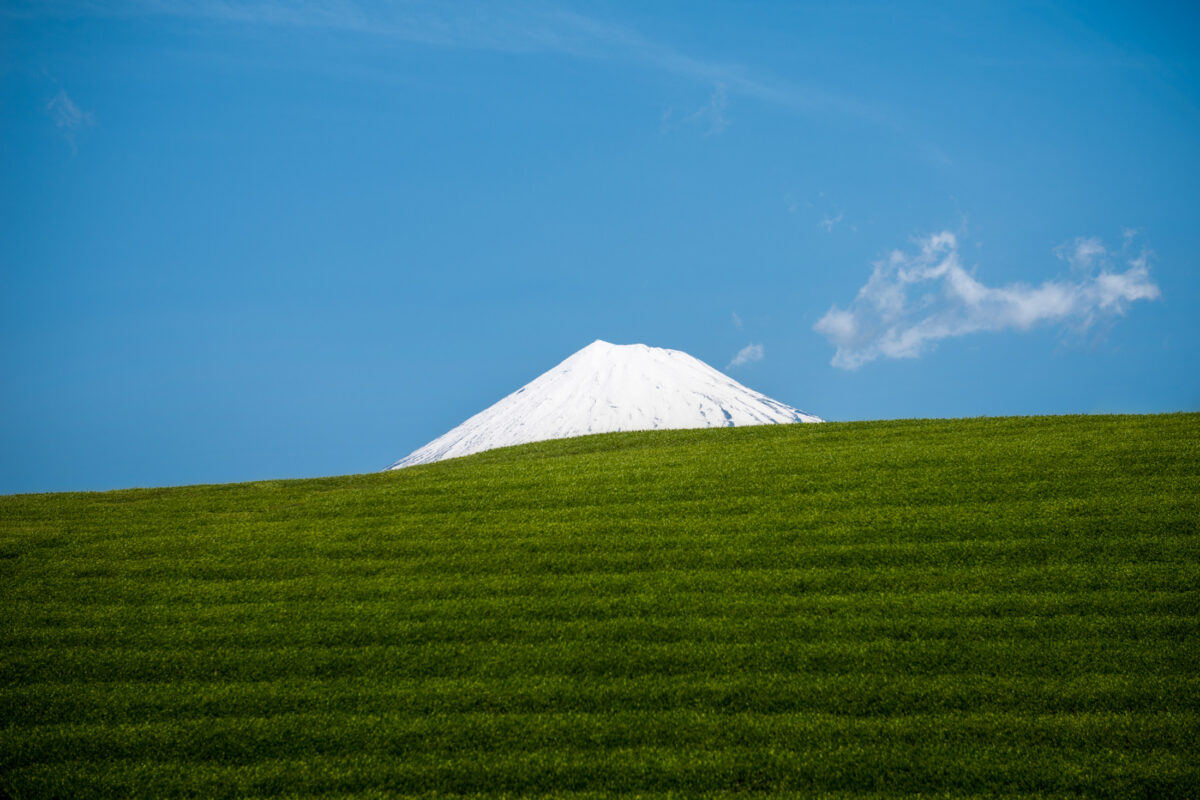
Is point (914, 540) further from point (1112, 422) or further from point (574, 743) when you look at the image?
point (1112, 422)

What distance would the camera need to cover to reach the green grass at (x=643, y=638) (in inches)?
446

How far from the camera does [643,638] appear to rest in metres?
14.3

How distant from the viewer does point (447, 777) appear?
11.2 meters

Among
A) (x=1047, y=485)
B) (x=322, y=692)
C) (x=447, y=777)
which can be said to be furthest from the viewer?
(x=1047, y=485)

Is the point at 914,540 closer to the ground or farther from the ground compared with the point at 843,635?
farther from the ground

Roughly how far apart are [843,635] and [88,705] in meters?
14.5

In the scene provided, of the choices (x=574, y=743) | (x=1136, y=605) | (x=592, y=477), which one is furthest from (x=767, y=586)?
(x=592, y=477)

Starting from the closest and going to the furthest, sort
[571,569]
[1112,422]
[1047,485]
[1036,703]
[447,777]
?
[447,777] < [1036,703] < [571,569] < [1047,485] < [1112,422]

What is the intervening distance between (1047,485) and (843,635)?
413 inches

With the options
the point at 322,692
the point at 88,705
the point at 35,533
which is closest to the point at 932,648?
the point at 322,692

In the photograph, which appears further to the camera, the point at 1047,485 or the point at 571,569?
the point at 1047,485

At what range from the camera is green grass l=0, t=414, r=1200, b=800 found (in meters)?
11.3

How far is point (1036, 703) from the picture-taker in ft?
40.0

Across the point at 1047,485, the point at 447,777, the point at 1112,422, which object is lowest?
the point at 447,777
